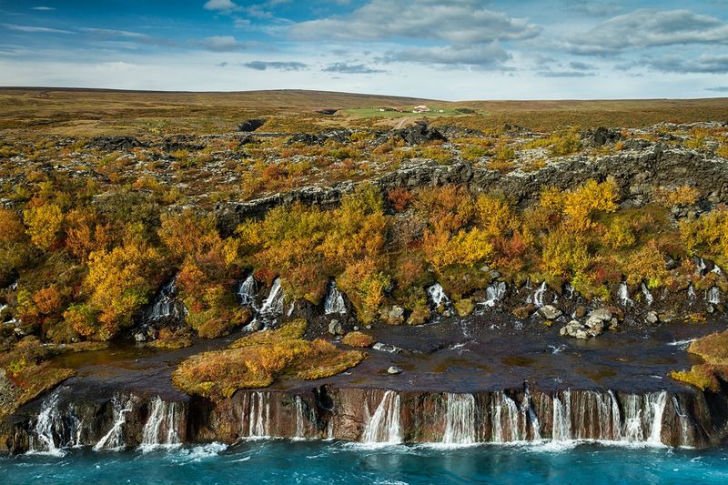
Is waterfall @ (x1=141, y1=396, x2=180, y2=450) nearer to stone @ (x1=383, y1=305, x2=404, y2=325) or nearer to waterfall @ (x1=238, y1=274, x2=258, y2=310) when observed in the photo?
waterfall @ (x1=238, y1=274, x2=258, y2=310)

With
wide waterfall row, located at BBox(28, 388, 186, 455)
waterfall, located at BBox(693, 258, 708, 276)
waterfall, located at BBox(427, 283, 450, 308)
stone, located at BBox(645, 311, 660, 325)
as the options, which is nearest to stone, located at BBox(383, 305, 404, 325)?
waterfall, located at BBox(427, 283, 450, 308)

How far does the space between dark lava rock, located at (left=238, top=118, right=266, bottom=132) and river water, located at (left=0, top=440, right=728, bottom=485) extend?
94105 mm

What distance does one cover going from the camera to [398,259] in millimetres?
43094

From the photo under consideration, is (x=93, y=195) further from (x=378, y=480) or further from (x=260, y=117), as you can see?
(x=260, y=117)

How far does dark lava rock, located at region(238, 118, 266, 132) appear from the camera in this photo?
11661cm

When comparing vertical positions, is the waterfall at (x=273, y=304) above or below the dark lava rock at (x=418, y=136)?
below

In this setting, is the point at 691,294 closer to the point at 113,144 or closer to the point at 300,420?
the point at 300,420

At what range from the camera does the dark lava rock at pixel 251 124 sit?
383 feet

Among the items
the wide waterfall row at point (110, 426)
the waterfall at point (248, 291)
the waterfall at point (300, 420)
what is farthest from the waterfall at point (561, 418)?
the waterfall at point (248, 291)

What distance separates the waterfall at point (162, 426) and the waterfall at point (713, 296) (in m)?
33.2

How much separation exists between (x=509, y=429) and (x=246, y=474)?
1181 cm

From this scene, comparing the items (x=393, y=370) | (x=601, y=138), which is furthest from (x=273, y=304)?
(x=601, y=138)

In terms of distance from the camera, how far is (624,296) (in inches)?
1548

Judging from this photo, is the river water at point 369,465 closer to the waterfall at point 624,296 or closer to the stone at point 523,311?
the stone at point 523,311
